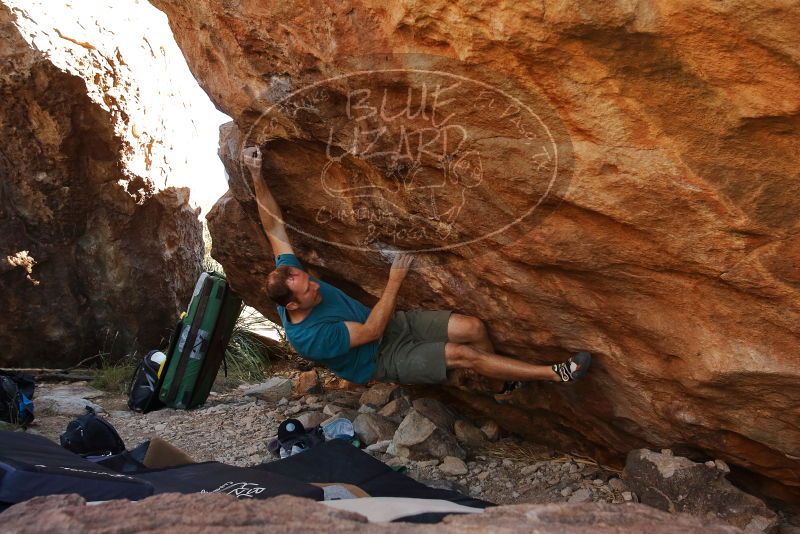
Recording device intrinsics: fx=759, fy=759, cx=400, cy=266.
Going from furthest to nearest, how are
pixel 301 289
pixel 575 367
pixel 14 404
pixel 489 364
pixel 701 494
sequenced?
pixel 14 404 → pixel 301 289 → pixel 489 364 → pixel 575 367 → pixel 701 494

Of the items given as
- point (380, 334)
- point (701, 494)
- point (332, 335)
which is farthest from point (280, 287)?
point (701, 494)

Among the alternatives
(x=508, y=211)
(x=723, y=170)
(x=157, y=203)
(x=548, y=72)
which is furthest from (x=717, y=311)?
(x=157, y=203)

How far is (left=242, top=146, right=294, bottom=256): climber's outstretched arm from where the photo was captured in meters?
4.29

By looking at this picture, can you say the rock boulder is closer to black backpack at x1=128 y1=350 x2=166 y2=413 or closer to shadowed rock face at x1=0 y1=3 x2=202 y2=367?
black backpack at x1=128 y1=350 x2=166 y2=413

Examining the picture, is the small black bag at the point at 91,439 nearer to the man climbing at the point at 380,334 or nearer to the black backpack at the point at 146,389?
the man climbing at the point at 380,334

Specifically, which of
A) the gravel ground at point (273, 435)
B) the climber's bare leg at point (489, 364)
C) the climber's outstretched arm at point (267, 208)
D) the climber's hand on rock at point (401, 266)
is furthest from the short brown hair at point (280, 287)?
the gravel ground at point (273, 435)

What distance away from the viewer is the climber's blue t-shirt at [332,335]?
13.9ft

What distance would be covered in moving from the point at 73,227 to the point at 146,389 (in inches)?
74.0

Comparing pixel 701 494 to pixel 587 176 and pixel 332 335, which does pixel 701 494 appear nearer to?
pixel 587 176

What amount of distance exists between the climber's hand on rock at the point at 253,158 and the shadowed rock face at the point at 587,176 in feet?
0.24

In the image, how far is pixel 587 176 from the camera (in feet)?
9.88

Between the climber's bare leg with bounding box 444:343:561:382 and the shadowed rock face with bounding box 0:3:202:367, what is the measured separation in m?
4.11

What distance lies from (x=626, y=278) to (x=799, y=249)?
71 centimetres

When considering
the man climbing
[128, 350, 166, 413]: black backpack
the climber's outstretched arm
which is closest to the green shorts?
the man climbing
